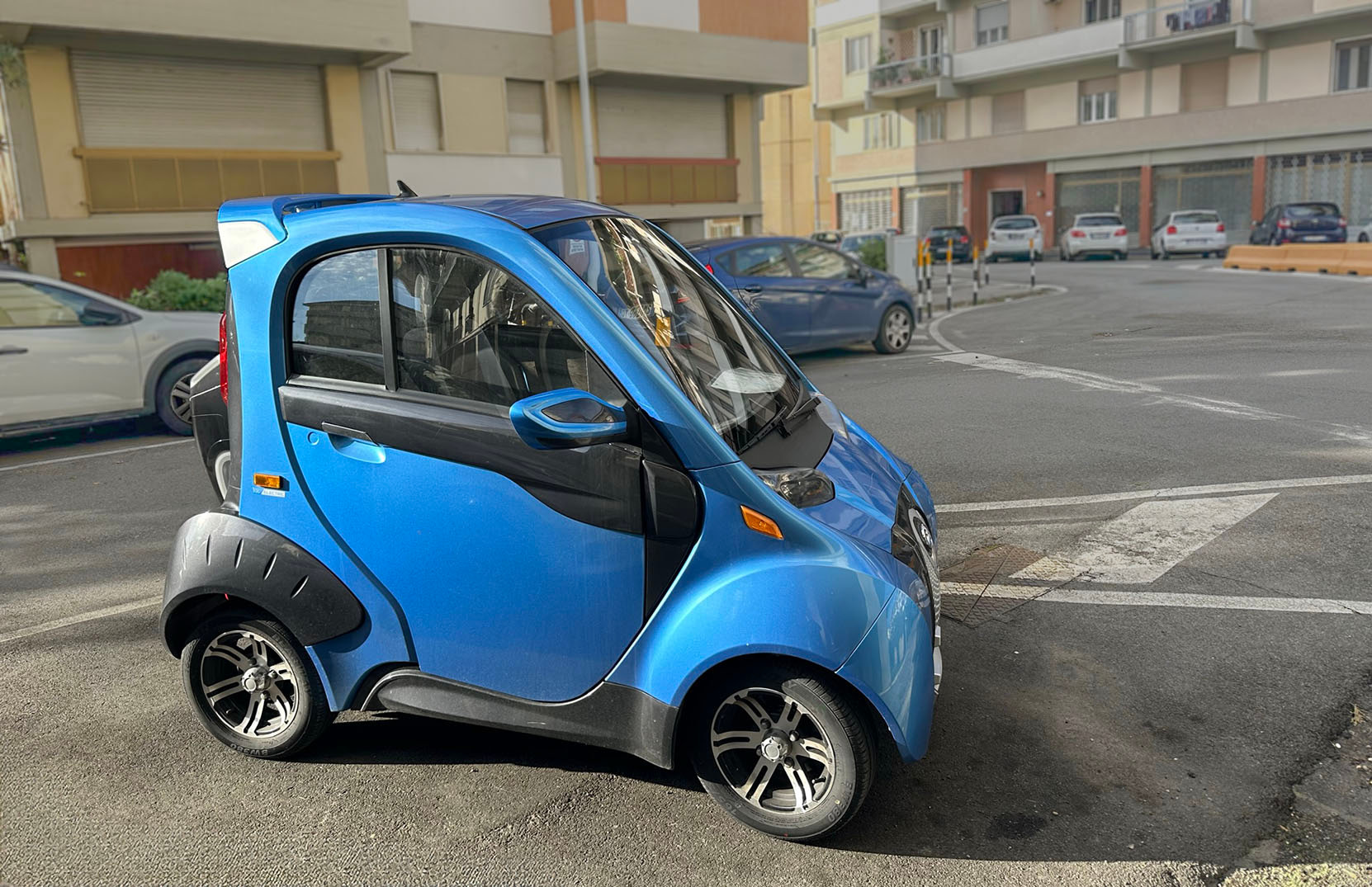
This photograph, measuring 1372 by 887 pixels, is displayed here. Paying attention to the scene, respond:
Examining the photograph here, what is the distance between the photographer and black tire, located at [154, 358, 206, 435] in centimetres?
953

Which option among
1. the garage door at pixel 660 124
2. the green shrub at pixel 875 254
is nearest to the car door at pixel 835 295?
the green shrub at pixel 875 254

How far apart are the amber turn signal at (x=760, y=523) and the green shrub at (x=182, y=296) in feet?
44.6

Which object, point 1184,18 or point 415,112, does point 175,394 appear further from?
point 1184,18

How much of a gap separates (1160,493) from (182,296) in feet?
43.6

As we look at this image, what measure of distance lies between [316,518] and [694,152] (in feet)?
83.8

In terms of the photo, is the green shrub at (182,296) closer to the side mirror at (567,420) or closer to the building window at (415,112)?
the building window at (415,112)

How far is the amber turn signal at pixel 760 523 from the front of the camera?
3.03 meters

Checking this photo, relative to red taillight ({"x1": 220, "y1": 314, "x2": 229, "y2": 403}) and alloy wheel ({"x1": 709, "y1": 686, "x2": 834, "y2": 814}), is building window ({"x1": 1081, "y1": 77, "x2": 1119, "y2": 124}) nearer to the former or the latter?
red taillight ({"x1": 220, "y1": 314, "x2": 229, "y2": 403})

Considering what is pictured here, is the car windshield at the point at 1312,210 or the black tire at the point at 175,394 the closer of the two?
the black tire at the point at 175,394

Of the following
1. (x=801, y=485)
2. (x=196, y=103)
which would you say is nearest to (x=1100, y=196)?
(x=196, y=103)

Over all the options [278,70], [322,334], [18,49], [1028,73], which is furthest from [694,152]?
[322,334]

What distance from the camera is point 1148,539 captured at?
5.56 m

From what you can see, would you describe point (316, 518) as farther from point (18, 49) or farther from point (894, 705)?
point (18, 49)

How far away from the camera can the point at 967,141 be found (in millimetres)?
46625
